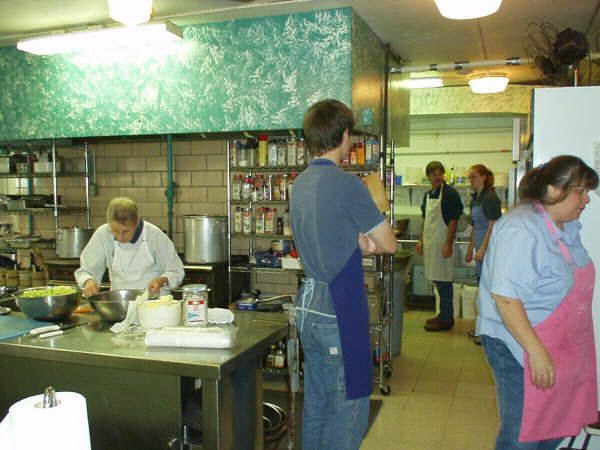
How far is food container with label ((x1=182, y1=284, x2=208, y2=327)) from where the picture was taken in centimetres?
241

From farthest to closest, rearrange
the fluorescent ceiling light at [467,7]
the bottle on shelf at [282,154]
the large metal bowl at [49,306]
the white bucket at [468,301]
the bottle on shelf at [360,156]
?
the white bucket at [468,301], the bottle on shelf at [282,154], the bottle on shelf at [360,156], the fluorescent ceiling light at [467,7], the large metal bowl at [49,306]

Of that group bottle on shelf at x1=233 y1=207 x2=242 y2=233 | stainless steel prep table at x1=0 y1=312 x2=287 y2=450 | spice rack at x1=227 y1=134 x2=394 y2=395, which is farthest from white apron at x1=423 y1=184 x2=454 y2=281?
stainless steel prep table at x1=0 y1=312 x2=287 y2=450

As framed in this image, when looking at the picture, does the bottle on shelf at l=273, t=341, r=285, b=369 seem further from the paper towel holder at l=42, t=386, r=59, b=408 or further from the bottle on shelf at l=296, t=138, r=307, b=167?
the paper towel holder at l=42, t=386, r=59, b=408

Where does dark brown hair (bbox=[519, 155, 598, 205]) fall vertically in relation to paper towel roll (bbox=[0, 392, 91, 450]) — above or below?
above

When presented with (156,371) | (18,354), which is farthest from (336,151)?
(18,354)

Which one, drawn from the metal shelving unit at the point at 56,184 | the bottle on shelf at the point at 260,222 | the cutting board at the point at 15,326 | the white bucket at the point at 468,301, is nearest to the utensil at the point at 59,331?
the cutting board at the point at 15,326

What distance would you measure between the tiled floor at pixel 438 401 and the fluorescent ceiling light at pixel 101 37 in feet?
9.75

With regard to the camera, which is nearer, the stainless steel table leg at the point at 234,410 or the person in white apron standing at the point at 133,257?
the stainless steel table leg at the point at 234,410

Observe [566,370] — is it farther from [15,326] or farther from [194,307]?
[15,326]

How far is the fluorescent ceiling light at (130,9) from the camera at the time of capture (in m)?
2.83

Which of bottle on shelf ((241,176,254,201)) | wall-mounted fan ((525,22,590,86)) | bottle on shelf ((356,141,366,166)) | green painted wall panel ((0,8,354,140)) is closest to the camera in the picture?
wall-mounted fan ((525,22,590,86))

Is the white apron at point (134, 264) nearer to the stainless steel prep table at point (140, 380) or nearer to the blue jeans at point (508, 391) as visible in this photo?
the stainless steel prep table at point (140, 380)

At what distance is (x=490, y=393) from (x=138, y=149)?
3.73 metres

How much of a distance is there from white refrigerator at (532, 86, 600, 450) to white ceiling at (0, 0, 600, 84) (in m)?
1.34
